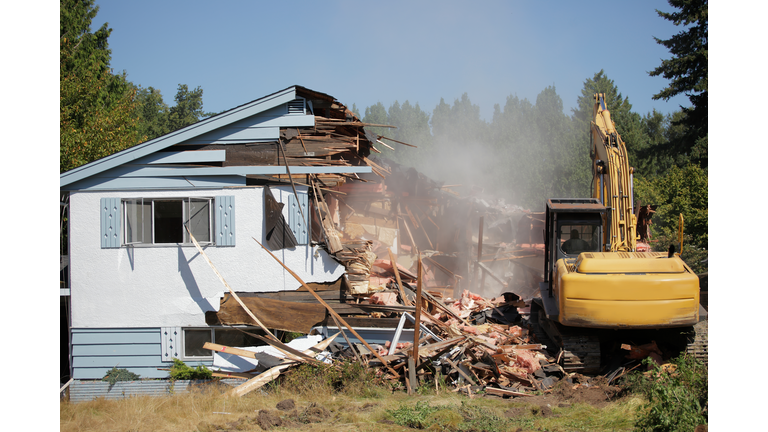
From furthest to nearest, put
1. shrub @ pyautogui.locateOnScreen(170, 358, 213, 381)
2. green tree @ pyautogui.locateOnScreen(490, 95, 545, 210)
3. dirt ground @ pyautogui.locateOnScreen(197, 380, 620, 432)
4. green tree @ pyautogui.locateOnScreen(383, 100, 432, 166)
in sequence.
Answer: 1. green tree @ pyautogui.locateOnScreen(383, 100, 432, 166)
2. green tree @ pyautogui.locateOnScreen(490, 95, 545, 210)
3. shrub @ pyautogui.locateOnScreen(170, 358, 213, 381)
4. dirt ground @ pyautogui.locateOnScreen(197, 380, 620, 432)

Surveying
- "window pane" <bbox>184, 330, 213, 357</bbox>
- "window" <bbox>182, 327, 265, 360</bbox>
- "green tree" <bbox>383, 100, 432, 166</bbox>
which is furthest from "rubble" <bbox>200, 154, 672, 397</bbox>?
"green tree" <bbox>383, 100, 432, 166</bbox>

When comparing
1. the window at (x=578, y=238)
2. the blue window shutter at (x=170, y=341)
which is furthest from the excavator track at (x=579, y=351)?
the blue window shutter at (x=170, y=341)

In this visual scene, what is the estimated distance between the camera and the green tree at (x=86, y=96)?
1889 centimetres

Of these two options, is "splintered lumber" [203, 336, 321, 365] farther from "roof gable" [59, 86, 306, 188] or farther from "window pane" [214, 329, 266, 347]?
"roof gable" [59, 86, 306, 188]

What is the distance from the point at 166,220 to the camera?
10820mm

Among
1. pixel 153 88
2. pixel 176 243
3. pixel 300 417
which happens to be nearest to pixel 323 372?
pixel 300 417

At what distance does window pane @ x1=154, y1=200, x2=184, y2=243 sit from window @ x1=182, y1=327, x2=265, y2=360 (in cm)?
200

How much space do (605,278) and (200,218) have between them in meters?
8.02

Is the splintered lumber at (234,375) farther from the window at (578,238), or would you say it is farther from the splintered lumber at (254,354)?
the window at (578,238)

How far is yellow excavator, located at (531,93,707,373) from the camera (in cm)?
849

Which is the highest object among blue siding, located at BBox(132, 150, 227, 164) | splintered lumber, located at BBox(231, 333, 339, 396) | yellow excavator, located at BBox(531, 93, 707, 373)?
blue siding, located at BBox(132, 150, 227, 164)

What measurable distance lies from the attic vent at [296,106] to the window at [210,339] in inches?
188

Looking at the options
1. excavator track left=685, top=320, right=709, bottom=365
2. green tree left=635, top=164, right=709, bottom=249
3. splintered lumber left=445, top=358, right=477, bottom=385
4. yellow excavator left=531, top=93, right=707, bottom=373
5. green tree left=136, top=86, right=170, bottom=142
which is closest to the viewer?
yellow excavator left=531, top=93, right=707, bottom=373

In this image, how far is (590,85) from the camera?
60719 mm
